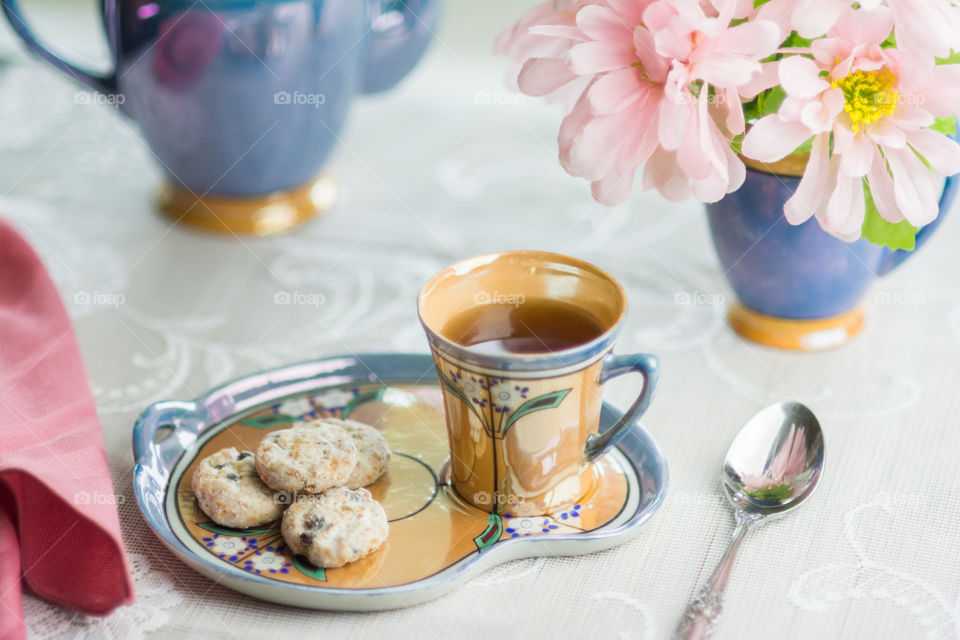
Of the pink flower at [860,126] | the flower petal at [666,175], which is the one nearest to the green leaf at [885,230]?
the pink flower at [860,126]

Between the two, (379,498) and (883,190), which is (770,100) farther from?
(379,498)

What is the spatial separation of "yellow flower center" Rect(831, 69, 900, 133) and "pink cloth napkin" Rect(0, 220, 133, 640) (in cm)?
48

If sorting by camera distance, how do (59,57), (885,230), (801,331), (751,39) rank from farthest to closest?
(59,57) < (801,331) < (885,230) < (751,39)

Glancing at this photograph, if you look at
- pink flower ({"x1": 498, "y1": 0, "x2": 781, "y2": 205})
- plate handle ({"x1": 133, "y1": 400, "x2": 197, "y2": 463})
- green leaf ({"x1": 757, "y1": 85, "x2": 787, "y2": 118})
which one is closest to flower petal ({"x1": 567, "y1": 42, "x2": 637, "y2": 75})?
pink flower ({"x1": 498, "y1": 0, "x2": 781, "y2": 205})

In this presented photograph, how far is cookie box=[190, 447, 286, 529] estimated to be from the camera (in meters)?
0.53

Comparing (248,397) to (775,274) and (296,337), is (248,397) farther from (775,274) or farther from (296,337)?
(775,274)

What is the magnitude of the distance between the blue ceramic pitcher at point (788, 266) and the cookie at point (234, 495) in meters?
0.39

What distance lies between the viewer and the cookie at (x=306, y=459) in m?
0.53

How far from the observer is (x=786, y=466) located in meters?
0.59

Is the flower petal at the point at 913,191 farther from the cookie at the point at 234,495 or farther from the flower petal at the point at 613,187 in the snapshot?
the cookie at the point at 234,495

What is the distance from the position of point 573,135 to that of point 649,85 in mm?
51

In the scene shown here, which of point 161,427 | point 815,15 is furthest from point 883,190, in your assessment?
point 161,427

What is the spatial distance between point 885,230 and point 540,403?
0.27 m

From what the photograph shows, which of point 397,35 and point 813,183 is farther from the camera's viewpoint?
point 397,35
